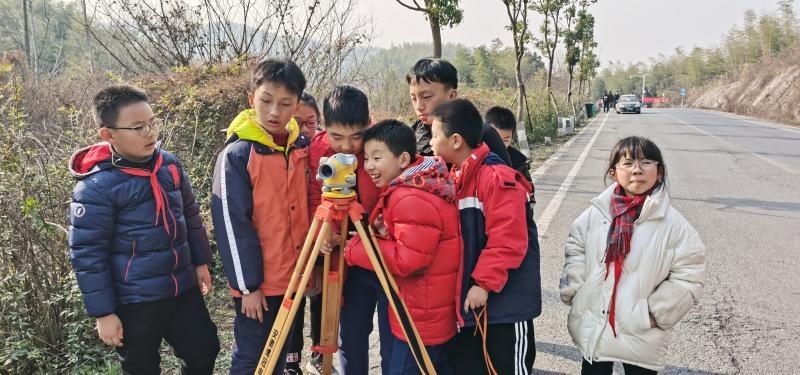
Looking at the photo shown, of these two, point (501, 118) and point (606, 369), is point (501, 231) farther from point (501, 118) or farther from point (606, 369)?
point (501, 118)

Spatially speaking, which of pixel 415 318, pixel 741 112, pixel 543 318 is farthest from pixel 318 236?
pixel 741 112

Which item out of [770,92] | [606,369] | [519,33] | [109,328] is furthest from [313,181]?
[770,92]

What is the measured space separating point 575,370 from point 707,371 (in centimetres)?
70

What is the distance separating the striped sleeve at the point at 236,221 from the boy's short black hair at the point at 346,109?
1.28ft

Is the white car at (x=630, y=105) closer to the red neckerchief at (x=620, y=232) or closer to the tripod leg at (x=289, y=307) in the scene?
the red neckerchief at (x=620, y=232)

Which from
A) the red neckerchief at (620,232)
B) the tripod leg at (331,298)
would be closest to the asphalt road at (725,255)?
the red neckerchief at (620,232)

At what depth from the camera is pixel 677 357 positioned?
2.88 meters

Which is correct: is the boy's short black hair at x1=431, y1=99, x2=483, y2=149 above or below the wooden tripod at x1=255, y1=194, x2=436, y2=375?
above

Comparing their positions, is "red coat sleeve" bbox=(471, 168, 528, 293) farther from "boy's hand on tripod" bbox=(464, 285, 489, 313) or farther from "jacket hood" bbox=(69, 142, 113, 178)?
"jacket hood" bbox=(69, 142, 113, 178)

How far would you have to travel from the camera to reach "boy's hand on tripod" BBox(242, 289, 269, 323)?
211cm

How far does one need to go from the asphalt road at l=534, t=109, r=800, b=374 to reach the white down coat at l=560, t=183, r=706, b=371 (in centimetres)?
72

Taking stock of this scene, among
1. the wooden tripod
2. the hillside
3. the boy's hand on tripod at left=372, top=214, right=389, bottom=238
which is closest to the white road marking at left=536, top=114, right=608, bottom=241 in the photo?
the boy's hand on tripod at left=372, top=214, right=389, bottom=238

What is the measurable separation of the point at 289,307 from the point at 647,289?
151 centimetres

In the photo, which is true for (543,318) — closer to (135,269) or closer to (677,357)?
(677,357)
